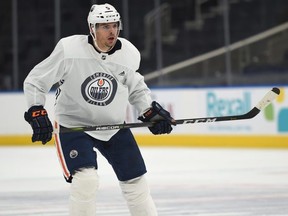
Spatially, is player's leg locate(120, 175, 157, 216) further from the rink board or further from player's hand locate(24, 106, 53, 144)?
the rink board

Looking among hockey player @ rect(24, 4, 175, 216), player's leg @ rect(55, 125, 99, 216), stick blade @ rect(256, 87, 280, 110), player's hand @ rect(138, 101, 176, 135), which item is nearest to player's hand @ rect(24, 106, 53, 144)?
hockey player @ rect(24, 4, 175, 216)

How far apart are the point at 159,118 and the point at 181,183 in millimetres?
3306

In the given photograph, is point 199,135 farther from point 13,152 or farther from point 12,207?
point 12,207

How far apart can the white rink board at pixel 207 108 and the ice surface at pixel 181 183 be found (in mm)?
454

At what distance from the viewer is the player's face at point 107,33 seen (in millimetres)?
4293

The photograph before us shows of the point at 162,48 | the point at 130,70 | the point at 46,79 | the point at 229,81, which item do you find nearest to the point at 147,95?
the point at 130,70

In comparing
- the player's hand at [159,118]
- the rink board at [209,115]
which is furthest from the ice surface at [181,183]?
the player's hand at [159,118]

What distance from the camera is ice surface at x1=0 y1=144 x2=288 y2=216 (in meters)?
6.24

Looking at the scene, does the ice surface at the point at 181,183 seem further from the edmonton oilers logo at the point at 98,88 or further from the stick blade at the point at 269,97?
the edmonton oilers logo at the point at 98,88

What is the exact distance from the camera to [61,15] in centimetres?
1412

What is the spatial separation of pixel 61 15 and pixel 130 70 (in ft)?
32.2

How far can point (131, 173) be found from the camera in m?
4.41

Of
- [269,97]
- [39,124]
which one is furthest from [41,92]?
[269,97]

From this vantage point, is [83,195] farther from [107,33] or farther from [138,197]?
[107,33]
